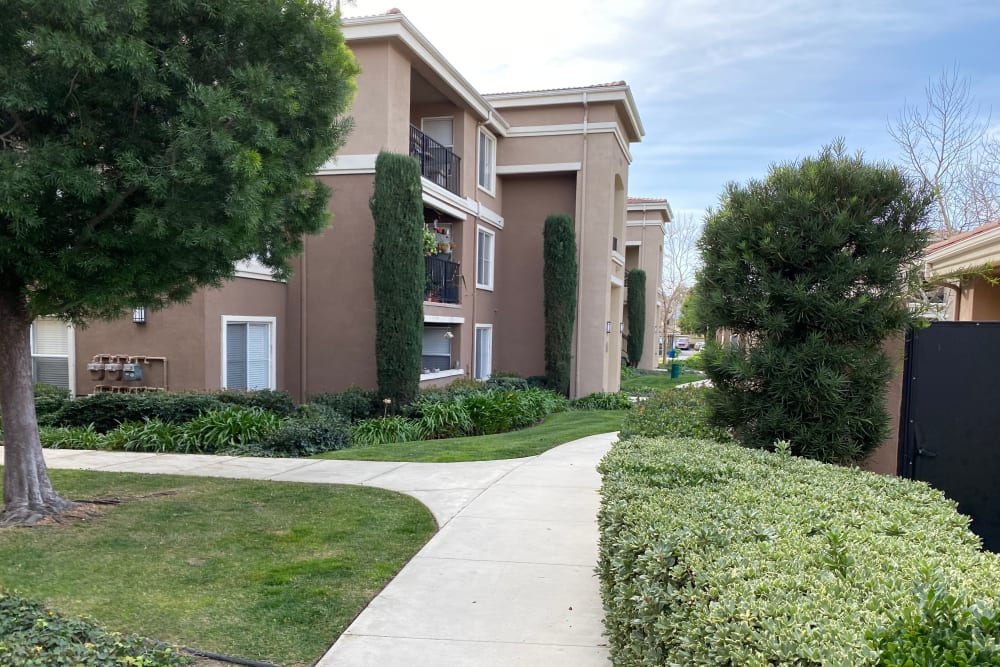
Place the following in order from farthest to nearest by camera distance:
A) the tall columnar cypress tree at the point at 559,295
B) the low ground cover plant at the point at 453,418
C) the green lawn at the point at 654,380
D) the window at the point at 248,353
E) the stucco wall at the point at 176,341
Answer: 1. the green lawn at the point at 654,380
2. the tall columnar cypress tree at the point at 559,295
3. the window at the point at 248,353
4. the low ground cover plant at the point at 453,418
5. the stucco wall at the point at 176,341

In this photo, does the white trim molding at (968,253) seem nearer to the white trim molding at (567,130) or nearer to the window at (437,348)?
the white trim molding at (567,130)

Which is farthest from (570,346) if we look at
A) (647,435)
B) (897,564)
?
(897,564)

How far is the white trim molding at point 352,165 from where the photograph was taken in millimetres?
13602

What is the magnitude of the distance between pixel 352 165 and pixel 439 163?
3421 millimetres

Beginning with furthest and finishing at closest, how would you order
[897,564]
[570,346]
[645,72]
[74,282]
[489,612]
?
[645,72] → [570,346] → [74,282] → [489,612] → [897,564]

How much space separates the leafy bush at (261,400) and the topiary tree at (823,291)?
8.20 meters

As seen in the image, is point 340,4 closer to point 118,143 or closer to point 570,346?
point 118,143

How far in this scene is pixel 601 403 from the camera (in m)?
18.0

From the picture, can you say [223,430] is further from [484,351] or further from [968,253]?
[968,253]

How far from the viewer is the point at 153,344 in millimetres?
11547

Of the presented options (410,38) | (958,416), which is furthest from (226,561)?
(410,38)

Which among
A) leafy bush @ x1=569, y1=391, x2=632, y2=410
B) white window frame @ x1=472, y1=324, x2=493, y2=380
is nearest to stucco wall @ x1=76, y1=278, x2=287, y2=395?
Answer: white window frame @ x1=472, y1=324, x2=493, y2=380

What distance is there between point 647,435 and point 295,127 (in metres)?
4.23

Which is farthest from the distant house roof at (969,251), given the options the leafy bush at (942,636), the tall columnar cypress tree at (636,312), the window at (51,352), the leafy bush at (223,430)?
the tall columnar cypress tree at (636,312)
